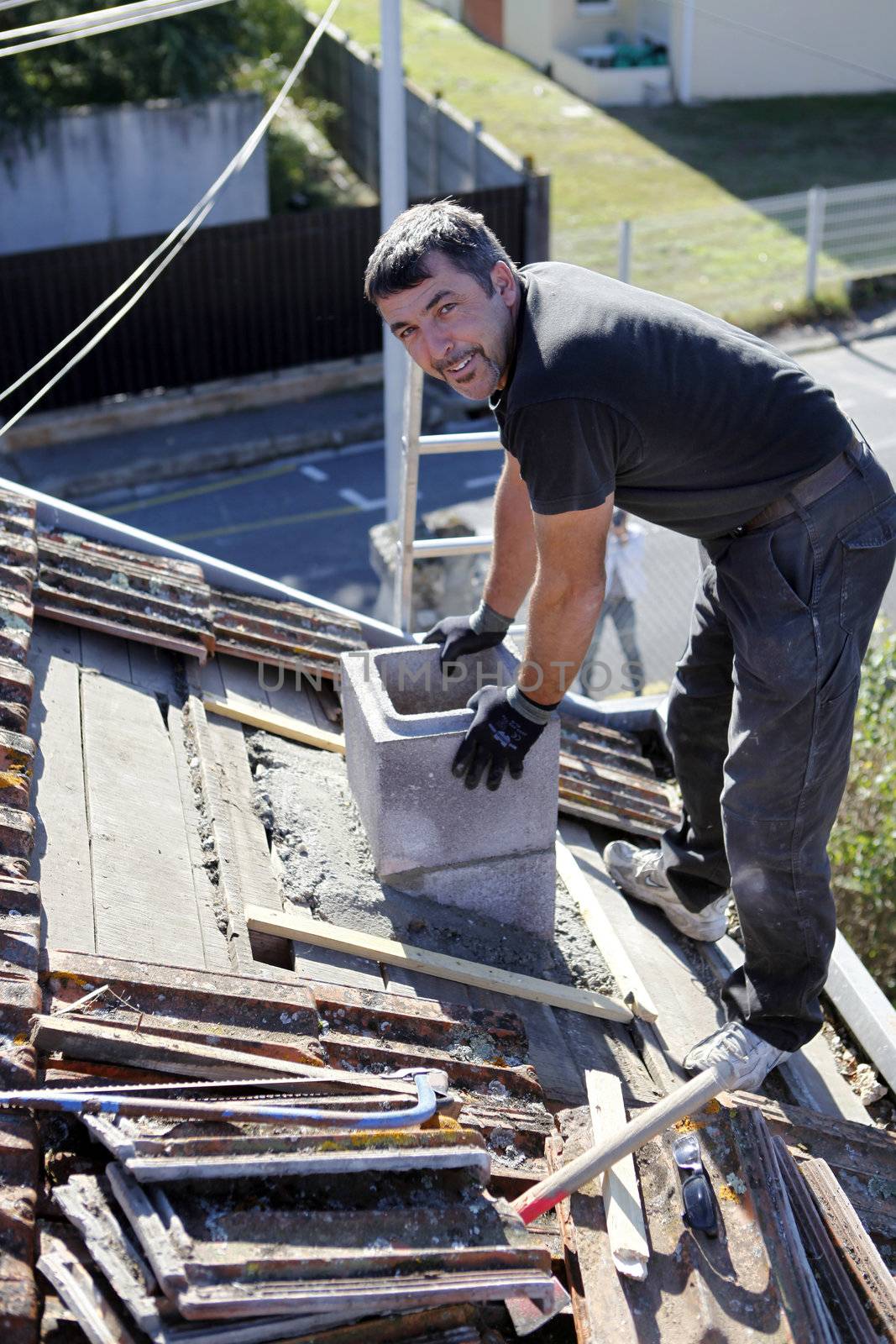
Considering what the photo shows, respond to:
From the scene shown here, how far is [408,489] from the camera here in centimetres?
493

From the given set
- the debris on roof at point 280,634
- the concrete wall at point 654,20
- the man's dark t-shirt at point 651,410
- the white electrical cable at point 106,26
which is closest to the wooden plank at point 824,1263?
the man's dark t-shirt at point 651,410

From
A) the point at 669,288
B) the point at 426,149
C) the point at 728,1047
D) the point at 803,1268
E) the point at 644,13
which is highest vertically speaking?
the point at 644,13

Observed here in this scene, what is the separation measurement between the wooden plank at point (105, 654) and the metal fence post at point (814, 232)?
14.5 meters

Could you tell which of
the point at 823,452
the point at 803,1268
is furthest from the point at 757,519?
the point at 803,1268

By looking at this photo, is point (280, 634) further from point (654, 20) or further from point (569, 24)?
point (569, 24)

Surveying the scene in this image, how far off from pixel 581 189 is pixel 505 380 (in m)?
20.2

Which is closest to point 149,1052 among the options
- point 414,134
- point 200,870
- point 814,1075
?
point 200,870

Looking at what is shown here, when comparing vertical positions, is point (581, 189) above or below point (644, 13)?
below

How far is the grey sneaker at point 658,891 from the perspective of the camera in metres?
4.22

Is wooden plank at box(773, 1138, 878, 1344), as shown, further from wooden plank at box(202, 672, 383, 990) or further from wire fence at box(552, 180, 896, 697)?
wire fence at box(552, 180, 896, 697)

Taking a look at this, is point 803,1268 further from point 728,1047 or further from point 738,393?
point 738,393

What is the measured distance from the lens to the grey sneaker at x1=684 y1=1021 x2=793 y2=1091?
11.4ft

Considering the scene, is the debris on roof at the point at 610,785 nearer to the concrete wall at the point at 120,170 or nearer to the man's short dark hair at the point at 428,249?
the man's short dark hair at the point at 428,249

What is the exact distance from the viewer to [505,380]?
3.17m
